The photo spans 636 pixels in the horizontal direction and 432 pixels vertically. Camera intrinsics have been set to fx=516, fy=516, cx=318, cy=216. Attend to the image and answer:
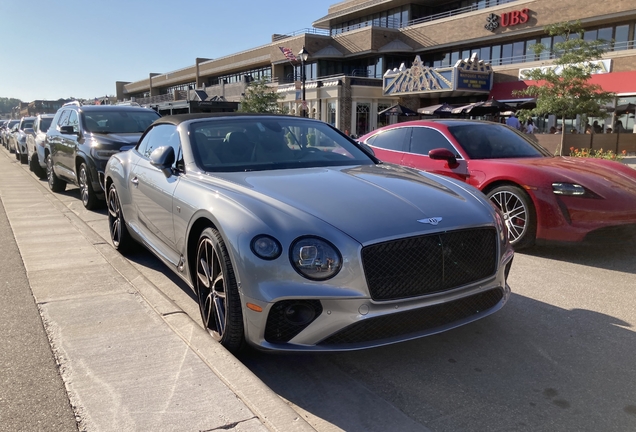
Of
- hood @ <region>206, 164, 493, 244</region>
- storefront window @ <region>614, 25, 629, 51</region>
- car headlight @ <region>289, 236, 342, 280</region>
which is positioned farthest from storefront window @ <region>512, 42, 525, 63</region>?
car headlight @ <region>289, 236, 342, 280</region>

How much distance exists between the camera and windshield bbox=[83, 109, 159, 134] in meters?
9.26

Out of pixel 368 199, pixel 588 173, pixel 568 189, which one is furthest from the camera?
pixel 588 173

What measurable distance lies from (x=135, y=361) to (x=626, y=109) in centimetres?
2882

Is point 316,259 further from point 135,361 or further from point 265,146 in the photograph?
point 265,146

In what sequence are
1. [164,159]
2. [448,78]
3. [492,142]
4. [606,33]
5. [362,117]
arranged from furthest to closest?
[362,117], [448,78], [606,33], [492,142], [164,159]

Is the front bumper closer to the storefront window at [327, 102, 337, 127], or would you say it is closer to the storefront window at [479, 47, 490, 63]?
the storefront window at [327, 102, 337, 127]

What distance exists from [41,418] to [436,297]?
215cm

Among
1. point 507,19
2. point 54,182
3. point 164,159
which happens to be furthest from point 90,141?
point 507,19

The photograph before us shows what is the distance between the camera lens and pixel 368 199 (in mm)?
3217

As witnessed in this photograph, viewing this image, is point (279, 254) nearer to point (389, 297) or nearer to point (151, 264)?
point (389, 297)

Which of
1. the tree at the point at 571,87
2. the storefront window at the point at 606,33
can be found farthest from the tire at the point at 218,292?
the storefront window at the point at 606,33

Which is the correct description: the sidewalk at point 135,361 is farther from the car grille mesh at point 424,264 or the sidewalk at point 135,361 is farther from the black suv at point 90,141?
the black suv at point 90,141

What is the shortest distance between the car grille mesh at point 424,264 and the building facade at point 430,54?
76.5 feet

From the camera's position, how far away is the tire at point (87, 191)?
8617 mm
